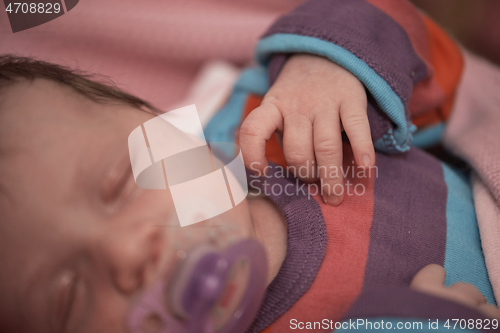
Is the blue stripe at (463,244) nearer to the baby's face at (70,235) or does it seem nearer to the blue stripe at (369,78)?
the blue stripe at (369,78)

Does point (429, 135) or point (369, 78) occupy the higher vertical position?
point (369, 78)

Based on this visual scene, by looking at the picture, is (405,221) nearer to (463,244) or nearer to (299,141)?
(463,244)

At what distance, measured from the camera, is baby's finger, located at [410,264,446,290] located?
20.0 inches

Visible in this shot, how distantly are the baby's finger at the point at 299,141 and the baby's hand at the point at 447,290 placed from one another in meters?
0.23

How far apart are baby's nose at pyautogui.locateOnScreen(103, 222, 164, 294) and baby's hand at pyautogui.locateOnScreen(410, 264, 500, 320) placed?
359 mm

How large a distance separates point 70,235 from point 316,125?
0.39m

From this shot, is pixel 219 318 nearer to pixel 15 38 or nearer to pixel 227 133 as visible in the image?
pixel 227 133

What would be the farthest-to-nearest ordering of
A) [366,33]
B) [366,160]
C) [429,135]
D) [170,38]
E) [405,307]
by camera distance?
[170,38]
[429,135]
[366,33]
[366,160]
[405,307]

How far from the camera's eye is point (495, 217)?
2.19 feet

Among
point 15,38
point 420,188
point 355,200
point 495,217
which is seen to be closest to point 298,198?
point 355,200

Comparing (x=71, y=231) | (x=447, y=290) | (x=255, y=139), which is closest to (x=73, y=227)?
(x=71, y=231)

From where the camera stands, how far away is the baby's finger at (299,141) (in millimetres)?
583

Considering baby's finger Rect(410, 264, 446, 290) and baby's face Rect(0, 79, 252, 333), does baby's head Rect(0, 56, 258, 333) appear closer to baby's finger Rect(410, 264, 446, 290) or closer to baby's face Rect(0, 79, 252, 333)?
baby's face Rect(0, 79, 252, 333)

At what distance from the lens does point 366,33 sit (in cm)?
70
